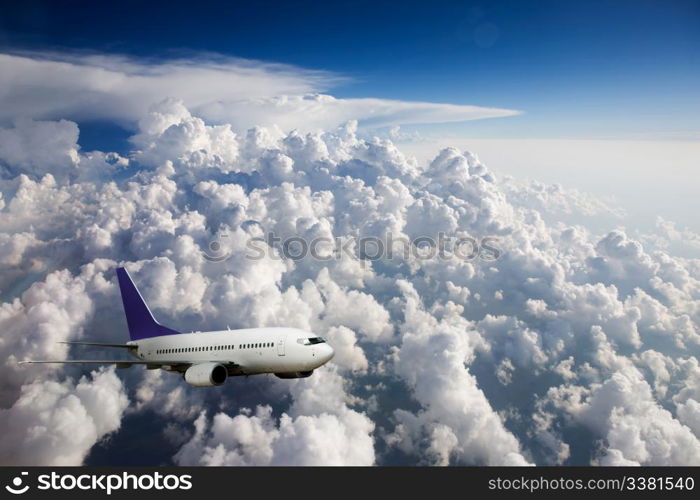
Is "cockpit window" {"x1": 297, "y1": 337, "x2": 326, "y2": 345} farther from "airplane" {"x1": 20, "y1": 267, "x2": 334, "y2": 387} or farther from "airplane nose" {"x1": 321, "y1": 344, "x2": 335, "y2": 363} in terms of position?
"airplane nose" {"x1": 321, "y1": 344, "x2": 335, "y2": 363}

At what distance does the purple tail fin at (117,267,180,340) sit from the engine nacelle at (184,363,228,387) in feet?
66.9

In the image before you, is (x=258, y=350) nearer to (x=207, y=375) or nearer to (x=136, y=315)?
(x=207, y=375)

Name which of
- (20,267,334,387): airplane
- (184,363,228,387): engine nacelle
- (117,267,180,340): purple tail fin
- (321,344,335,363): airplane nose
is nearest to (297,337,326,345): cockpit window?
(20,267,334,387): airplane

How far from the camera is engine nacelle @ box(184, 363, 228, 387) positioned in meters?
56.9

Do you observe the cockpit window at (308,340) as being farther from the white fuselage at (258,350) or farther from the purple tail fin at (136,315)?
the purple tail fin at (136,315)

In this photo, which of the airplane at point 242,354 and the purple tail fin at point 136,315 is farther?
the purple tail fin at point 136,315

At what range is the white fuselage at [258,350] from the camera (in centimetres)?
5581

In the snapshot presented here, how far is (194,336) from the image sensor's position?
66.0 meters

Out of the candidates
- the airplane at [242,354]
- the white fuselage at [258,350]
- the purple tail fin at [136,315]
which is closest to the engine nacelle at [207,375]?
the airplane at [242,354]

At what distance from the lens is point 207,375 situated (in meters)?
57.2

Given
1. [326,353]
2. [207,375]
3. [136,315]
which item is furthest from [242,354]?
[136,315]

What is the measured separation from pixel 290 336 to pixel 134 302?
42960 mm

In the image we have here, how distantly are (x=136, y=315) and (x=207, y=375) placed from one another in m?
33.1

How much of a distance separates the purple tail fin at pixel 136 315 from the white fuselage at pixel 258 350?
14.8m
